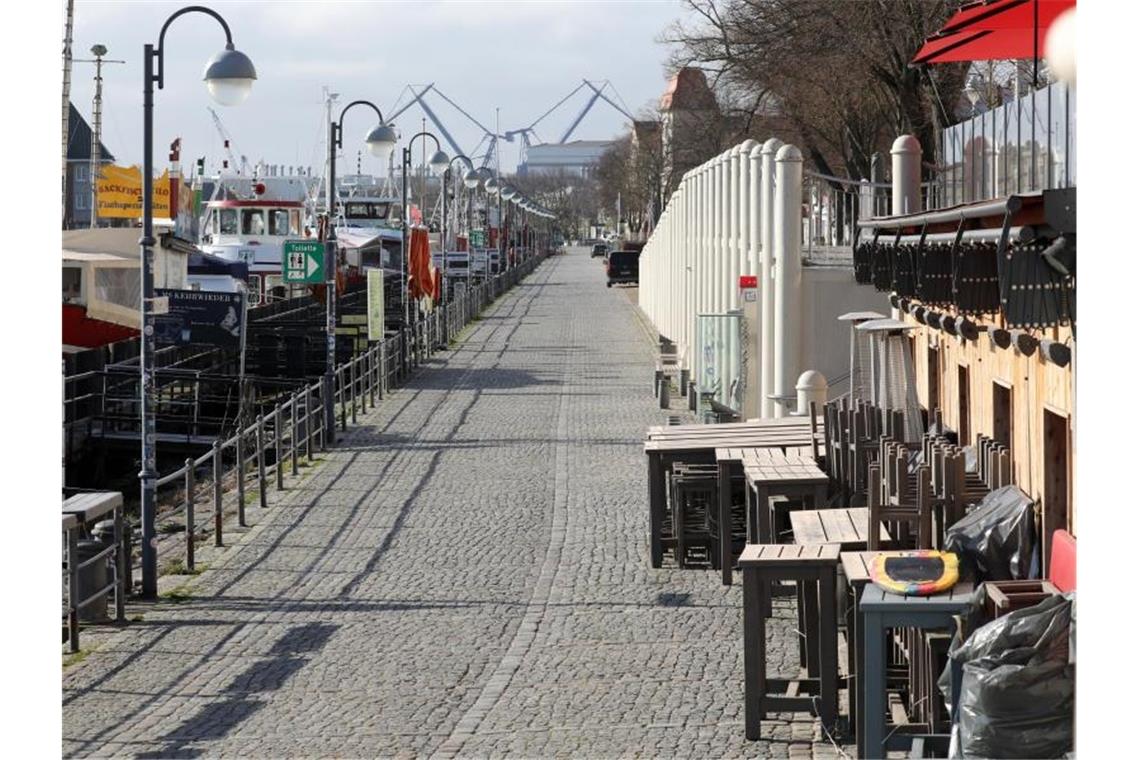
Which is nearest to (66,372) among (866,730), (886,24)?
(886,24)

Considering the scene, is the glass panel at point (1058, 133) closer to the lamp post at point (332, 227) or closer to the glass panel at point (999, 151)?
the glass panel at point (999, 151)

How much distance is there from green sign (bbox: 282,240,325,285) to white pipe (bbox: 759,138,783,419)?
30.6 ft

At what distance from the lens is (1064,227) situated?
7922 mm

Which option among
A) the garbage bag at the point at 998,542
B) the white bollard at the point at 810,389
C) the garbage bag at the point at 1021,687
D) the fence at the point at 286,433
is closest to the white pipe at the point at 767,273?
the white bollard at the point at 810,389

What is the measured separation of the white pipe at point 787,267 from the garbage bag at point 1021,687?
49.4 feet

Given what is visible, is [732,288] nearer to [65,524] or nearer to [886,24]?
[886,24]

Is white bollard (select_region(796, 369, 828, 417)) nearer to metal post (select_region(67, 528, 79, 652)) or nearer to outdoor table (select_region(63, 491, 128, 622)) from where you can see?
outdoor table (select_region(63, 491, 128, 622))

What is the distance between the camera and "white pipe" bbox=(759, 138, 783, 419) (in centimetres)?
2395

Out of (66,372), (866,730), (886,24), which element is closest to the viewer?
(866,730)

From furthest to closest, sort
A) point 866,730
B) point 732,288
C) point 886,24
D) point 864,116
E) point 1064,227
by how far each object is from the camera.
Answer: point 864,116 → point 886,24 → point 732,288 → point 866,730 → point 1064,227

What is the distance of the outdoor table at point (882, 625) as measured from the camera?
886 centimetres

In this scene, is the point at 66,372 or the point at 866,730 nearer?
the point at 866,730

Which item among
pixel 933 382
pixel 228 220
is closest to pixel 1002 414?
pixel 933 382

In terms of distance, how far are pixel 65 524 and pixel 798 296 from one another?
40.3ft
